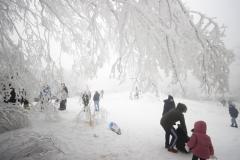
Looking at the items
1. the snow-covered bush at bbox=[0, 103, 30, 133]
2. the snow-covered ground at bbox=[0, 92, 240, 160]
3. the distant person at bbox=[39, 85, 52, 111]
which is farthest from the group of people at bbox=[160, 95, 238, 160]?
the snow-covered bush at bbox=[0, 103, 30, 133]

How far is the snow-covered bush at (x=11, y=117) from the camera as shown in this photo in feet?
21.8

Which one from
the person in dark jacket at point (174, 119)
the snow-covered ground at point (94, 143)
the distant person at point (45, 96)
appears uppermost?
the distant person at point (45, 96)

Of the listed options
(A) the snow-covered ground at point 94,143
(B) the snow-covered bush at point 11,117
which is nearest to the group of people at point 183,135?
(A) the snow-covered ground at point 94,143

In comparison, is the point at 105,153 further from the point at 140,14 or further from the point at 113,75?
the point at 140,14

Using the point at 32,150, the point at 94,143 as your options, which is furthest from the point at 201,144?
the point at 32,150

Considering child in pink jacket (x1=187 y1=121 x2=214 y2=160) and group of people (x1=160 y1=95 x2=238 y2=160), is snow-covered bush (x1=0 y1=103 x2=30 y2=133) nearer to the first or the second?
group of people (x1=160 y1=95 x2=238 y2=160)

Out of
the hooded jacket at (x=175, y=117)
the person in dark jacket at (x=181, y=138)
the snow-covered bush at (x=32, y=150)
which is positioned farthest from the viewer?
the person in dark jacket at (x=181, y=138)

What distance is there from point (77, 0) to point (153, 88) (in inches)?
102

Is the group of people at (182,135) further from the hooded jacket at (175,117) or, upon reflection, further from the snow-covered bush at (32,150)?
the snow-covered bush at (32,150)

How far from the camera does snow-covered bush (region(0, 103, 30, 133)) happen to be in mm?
6656

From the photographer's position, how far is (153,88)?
3.30 m

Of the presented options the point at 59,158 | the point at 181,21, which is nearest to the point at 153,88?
the point at 181,21

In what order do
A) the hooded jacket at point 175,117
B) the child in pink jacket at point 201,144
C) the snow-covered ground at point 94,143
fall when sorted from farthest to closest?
1. the hooded jacket at point 175,117
2. the snow-covered ground at point 94,143
3. the child in pink jacket at point 201,144

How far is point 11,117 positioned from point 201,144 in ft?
20.8
